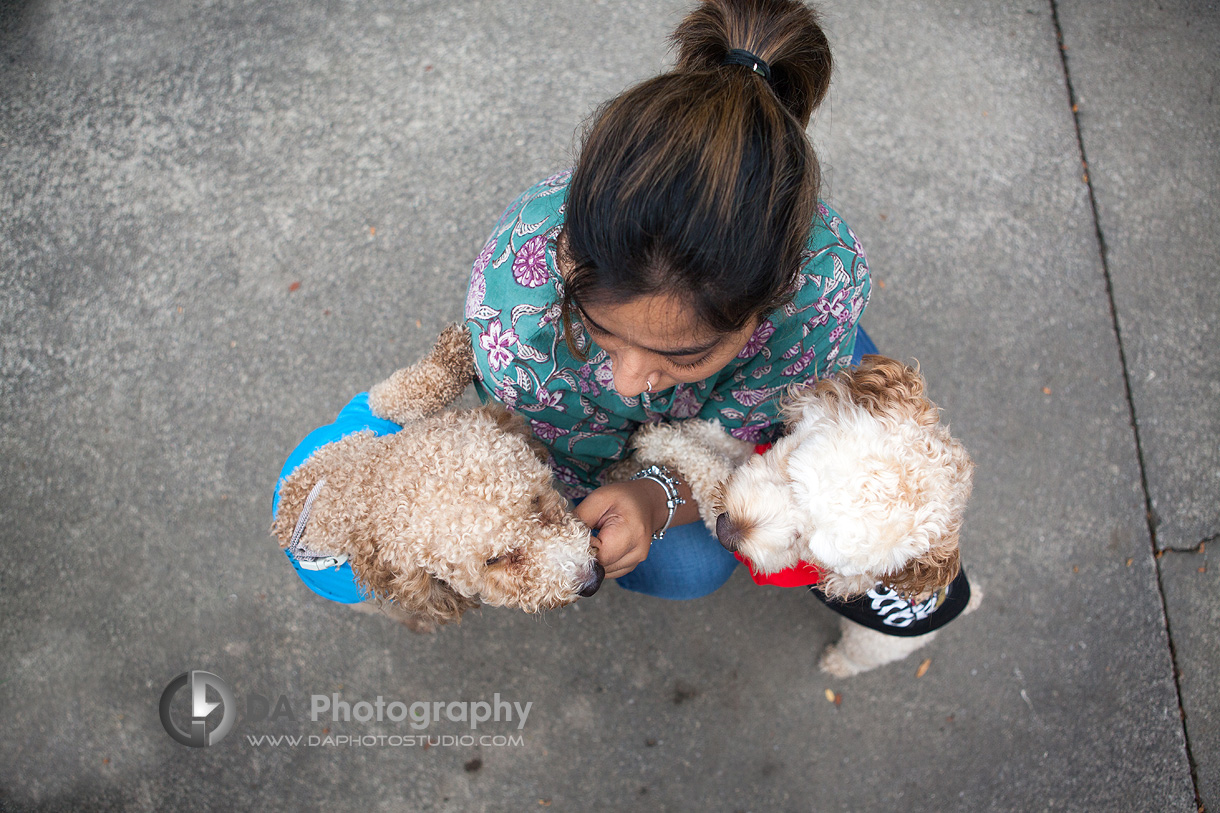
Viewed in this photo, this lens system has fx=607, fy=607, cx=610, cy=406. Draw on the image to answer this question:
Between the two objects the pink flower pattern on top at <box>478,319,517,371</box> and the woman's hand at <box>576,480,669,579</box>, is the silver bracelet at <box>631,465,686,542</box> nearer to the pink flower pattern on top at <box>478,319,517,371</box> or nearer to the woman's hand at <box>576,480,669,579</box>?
A: the woman's hand at <box>576,480,669,579</box>

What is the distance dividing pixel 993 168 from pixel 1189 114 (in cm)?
100

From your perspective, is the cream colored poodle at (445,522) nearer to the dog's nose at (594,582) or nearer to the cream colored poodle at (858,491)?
the dog's nose at (594,582)

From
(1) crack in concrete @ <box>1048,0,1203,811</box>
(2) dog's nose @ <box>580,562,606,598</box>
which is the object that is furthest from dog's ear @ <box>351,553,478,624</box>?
(1) crack in concrete @ <box>1048,0,1203,811</box>

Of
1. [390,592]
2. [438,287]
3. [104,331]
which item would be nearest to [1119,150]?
[438,287]

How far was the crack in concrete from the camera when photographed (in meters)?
2.37

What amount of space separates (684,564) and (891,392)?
0.89 meters

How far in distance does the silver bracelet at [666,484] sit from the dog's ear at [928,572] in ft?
2.02

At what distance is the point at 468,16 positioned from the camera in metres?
2.75

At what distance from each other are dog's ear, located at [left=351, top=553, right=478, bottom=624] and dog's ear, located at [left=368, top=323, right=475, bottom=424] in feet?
1.64

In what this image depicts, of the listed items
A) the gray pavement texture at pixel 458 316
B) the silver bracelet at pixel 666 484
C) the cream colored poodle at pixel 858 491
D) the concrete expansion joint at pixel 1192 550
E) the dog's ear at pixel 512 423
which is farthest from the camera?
the concrete expansion joint at pixel 1192 550

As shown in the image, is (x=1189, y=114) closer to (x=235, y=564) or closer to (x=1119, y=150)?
(x=1119, y=150)

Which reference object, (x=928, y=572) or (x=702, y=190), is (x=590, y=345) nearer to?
(x=702, y=190)

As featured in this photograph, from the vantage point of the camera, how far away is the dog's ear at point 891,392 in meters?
1.51

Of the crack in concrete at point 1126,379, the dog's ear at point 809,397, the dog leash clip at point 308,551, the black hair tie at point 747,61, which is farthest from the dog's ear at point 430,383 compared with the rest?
the crack in concrete at point 1126,379
